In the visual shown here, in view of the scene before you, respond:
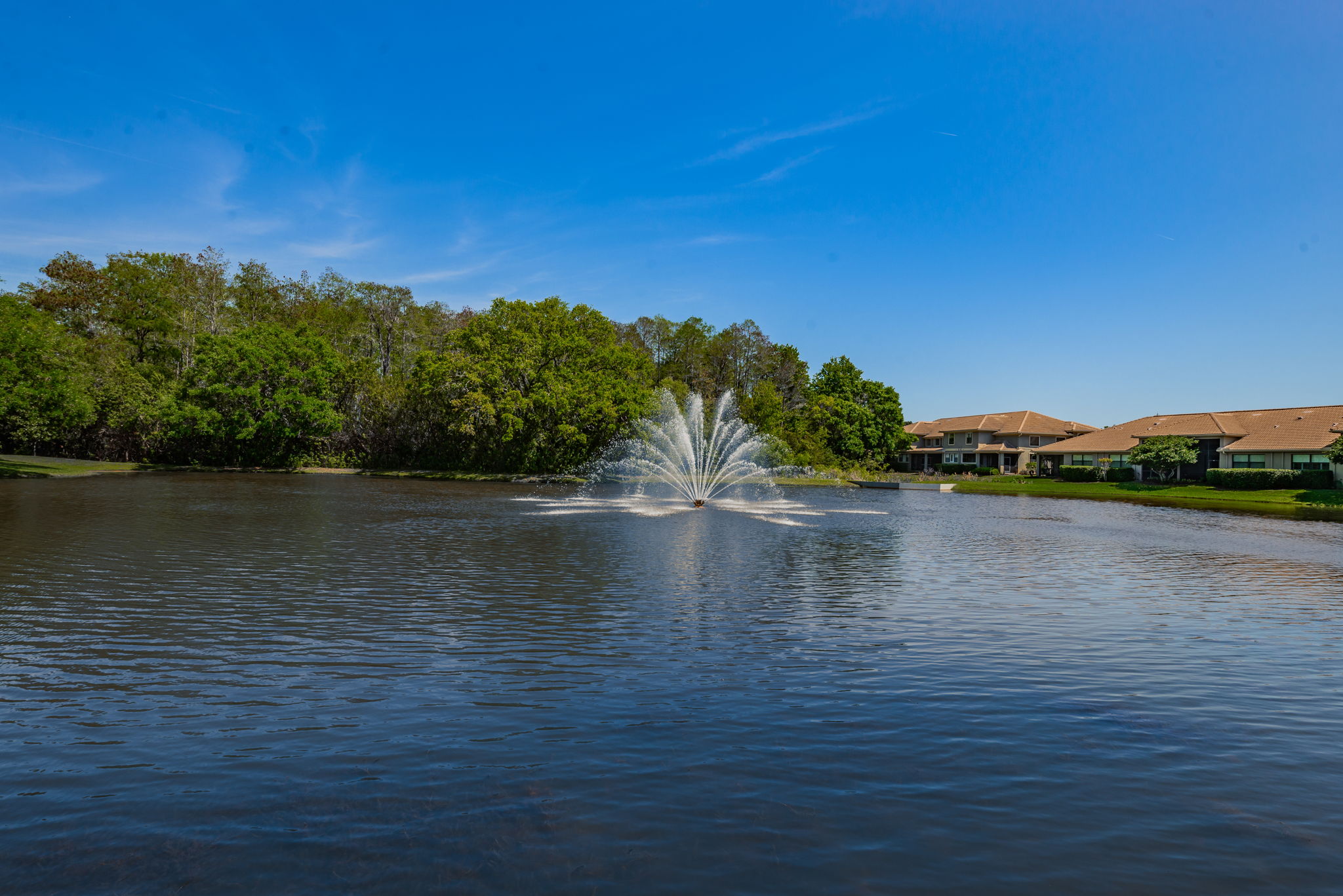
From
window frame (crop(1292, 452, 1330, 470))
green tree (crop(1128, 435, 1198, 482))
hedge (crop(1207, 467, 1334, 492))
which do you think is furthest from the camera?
green tree (crop(1128, 435, 1198, 482))

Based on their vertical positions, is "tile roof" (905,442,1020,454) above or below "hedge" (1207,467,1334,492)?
above

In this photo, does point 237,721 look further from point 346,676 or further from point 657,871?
point 657,871

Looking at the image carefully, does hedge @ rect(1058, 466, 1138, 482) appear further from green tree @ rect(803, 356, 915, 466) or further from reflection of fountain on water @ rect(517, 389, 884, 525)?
reflection of fountain on water @ rect(517, 389, 884, 525)

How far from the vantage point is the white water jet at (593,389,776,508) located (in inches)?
2625

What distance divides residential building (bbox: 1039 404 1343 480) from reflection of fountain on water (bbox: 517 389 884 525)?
40066 mm

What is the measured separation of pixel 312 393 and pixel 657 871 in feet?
288

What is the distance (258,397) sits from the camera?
78312mm

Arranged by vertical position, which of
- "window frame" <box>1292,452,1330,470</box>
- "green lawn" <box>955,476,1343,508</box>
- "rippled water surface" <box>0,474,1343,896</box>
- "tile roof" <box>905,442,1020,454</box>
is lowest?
"rippled water surface" <box>0,474,1343,896</box>

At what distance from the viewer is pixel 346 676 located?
424 inches

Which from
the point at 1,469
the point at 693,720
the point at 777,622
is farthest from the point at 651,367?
the point at 693,720

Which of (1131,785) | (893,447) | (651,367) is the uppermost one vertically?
(651,367)

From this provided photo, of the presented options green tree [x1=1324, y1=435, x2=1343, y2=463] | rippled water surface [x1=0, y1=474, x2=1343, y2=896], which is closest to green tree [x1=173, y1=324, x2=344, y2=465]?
rippled water surface [x1=0, y1=474, x2=1343, y2=896]

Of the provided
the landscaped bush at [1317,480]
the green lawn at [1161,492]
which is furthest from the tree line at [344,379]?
the landscaped bush at [1317,480]

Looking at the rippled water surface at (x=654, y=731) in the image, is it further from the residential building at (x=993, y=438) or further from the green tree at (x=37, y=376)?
the residential building at (x=993, y=438)
